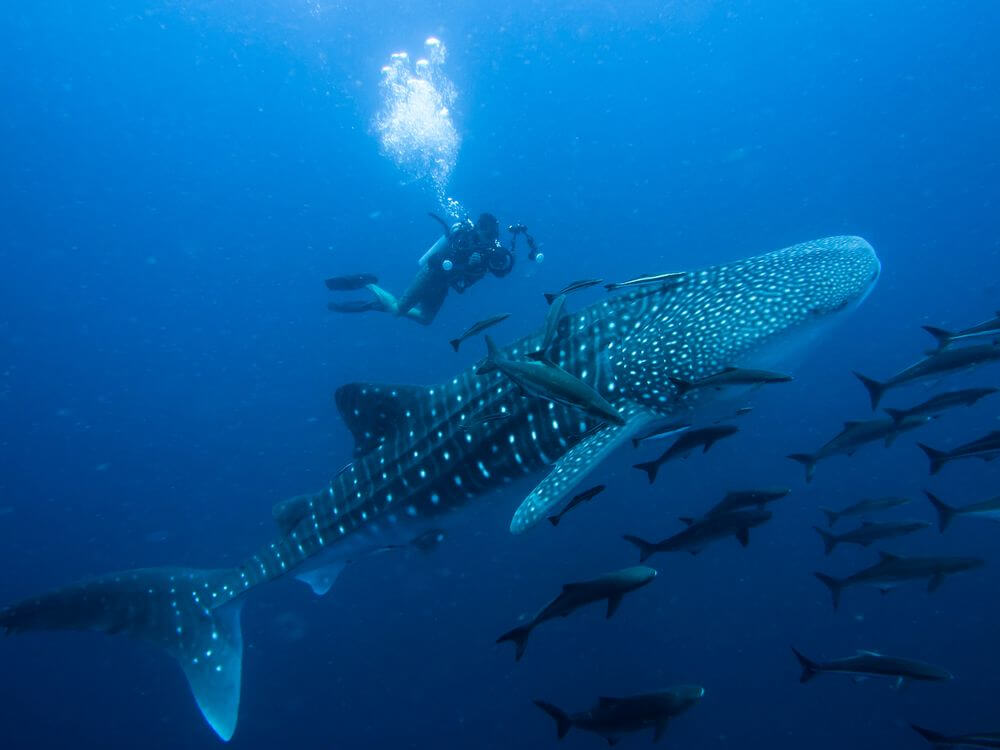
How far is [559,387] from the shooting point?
2.90 m

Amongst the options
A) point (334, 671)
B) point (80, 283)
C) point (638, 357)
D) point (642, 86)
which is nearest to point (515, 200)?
point (642, 86)

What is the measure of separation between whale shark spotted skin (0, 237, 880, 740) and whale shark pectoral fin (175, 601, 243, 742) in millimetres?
12

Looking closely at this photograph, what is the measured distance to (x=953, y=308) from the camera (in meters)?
50.5

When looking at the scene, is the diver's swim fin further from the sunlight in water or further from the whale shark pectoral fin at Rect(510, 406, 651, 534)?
the sunlight in water

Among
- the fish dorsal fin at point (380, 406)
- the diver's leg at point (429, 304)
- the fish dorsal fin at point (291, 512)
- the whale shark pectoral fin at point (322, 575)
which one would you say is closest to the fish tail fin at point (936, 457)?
the fish dorsal fin at point (380, 406)

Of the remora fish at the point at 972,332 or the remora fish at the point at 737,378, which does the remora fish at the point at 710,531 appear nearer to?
the remora fish at the point at 737,378

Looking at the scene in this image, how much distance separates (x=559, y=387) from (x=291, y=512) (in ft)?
14.5

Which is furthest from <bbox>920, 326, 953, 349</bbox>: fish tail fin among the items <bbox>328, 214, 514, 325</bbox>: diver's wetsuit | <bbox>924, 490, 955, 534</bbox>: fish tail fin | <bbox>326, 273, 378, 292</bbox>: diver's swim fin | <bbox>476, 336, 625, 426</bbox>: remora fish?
<bbox>326, 273, 378, 292</bbox>: diver's swim fin

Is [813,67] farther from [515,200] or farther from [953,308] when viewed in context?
[953,308]

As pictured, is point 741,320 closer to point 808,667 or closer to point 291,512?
point 808,667

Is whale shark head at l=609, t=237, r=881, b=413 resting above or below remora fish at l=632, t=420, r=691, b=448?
above

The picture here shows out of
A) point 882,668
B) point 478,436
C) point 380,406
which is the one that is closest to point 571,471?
point 478,436

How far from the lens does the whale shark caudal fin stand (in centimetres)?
549

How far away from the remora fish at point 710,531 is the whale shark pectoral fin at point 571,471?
109cm
